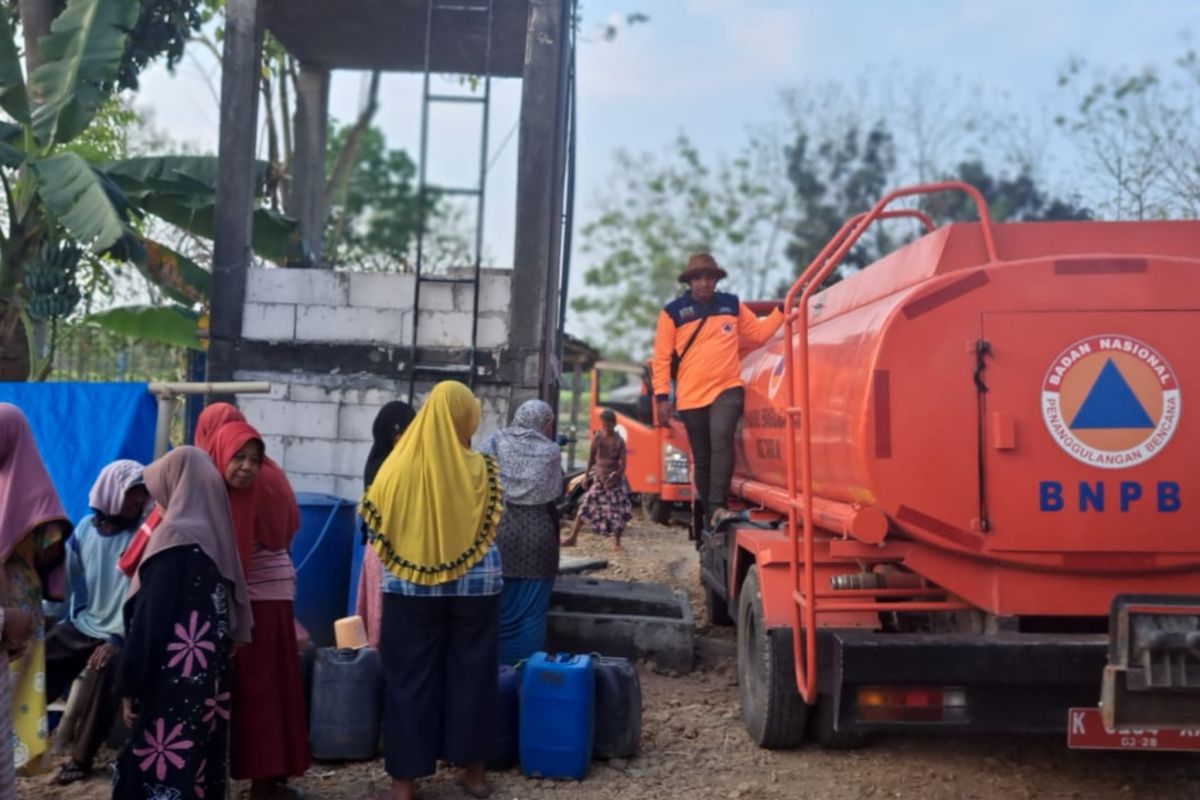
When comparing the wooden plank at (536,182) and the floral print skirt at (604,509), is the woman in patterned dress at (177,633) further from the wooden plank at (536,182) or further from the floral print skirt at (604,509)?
the floral print skirt at (604,509)

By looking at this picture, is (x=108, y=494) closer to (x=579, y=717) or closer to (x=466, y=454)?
(x=466, y=454)

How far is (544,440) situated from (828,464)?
2023 millimetres

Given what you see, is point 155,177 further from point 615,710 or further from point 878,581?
point 878,581

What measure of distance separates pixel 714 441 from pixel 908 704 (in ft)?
10.6

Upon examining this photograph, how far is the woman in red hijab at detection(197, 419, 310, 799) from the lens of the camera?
15.3ft

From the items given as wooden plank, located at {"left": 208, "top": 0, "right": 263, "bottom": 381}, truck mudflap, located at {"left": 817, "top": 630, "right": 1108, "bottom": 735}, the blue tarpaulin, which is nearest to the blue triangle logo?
truck mudflap, located at {"left": 817, "top": 630, "right": 1108, "bottom": 735}

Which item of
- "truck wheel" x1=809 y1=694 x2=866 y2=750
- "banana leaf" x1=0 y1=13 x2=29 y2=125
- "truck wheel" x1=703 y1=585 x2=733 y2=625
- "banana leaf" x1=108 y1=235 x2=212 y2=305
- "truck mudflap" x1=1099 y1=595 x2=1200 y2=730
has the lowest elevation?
"truck wheel" x1=809 y1=694 x2=866 y2=750

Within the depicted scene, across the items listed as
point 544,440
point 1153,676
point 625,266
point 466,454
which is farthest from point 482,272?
point 625,266

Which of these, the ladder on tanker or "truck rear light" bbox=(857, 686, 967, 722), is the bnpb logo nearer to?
"truck rear light" bbox=(857, 686, 967, 722)

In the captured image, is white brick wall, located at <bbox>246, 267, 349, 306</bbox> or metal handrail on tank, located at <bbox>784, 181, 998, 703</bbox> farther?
white brick wall, located at <bbox>246, 267, 349, 306</bbox>

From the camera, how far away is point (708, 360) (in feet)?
24.8

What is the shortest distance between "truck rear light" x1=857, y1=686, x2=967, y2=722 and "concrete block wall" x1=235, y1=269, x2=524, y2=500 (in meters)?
3.75

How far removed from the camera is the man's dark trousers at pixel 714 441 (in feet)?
25.0

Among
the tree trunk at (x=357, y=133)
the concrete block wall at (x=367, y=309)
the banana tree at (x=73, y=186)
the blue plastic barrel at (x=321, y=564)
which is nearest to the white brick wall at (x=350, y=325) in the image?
the concrete block wall at (x=367, y=309)
